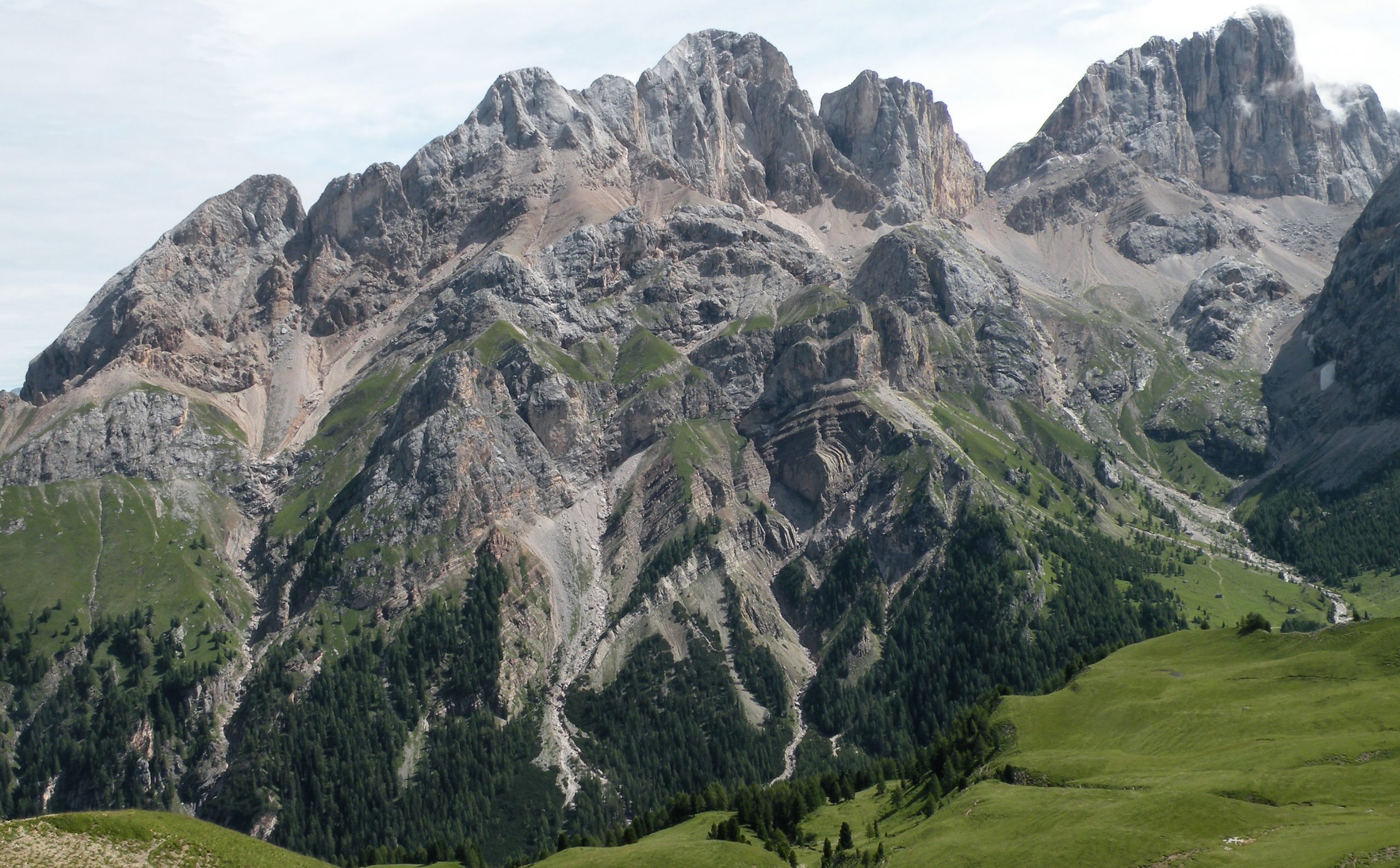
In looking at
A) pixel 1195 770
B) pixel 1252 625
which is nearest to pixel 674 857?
pixel 1195 770

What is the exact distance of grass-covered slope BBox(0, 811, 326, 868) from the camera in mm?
89750

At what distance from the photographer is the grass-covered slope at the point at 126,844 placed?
89.8m

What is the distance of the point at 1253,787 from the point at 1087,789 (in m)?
18.6

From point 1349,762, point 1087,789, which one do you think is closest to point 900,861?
point 1087,789

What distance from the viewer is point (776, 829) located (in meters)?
155

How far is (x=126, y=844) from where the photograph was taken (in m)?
94.6

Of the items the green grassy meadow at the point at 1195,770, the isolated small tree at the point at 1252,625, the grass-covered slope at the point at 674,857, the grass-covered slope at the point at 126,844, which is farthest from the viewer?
the isolated small tree at the point at 1252,625

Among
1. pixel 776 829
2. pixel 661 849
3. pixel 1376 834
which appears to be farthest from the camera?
pixel 776 829

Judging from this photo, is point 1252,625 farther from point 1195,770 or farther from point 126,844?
point 126,844

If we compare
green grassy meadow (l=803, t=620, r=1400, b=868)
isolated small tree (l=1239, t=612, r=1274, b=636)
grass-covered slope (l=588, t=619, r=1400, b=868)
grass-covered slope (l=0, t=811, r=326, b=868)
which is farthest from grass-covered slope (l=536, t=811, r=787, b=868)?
isolated small tree (l=1239, t=612, r=1274, b=636)

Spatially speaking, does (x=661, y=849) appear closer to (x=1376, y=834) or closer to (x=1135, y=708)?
(x=1135, y=708)

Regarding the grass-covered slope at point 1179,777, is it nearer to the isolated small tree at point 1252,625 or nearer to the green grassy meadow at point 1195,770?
the green grassy meadow at point 1195,770

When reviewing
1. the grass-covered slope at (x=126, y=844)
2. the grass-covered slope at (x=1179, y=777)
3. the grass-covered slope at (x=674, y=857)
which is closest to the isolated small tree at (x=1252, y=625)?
the grass-covered slope at (x=1179, y=777)

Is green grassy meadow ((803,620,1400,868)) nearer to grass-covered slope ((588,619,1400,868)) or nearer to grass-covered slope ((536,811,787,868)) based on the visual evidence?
grass-covered slope ((588,619,1400,868))
